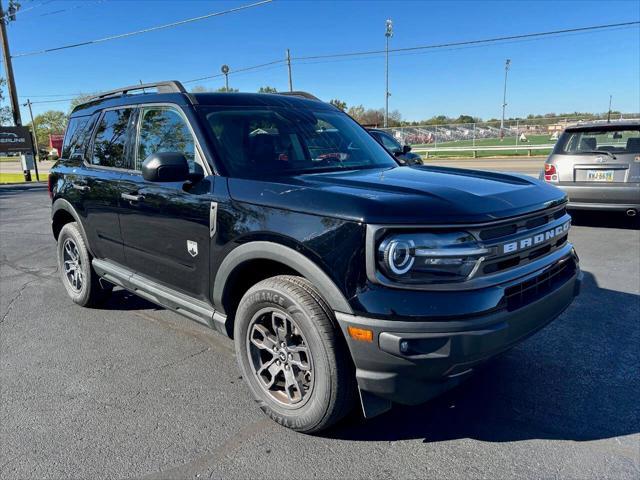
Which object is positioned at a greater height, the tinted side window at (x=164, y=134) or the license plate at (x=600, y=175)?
the tinted side window at (x=164, y=134)

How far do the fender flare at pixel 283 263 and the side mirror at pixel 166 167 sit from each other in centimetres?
61

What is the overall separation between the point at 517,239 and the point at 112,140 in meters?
Answer: 3.40

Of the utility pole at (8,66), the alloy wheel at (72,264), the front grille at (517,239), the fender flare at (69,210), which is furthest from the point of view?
the utility pole at (8,66)

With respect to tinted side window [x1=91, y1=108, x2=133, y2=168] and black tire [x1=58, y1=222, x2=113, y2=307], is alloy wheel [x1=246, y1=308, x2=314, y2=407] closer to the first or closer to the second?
tinted side window [x1=91, y1=108, x2=133, y2=168]

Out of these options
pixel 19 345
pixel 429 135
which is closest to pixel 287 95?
pixel 19 345

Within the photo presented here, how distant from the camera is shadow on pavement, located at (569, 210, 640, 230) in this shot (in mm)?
8391

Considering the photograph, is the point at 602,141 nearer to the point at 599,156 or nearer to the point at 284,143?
the point at 599,156

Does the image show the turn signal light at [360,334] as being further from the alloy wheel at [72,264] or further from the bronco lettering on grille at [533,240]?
the alloy wheel at [72,264]

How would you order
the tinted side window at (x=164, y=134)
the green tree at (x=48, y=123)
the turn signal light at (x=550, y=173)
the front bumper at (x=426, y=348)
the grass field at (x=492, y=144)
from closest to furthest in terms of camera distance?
the front bumper at (x=426, y=348) < the tinted side window at (x=164, y=134) < the turn signal light at (x=550, y=173) < the grass field at (x=492, y=144) < the green tree at (x=48, y=123)

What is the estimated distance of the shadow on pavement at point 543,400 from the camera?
272 cm

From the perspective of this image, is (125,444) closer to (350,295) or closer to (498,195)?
(350,295)

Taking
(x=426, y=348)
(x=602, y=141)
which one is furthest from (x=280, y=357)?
(x=602, y=141)

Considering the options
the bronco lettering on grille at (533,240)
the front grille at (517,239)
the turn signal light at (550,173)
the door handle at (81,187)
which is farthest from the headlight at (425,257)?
the turn signal light at (550,173)

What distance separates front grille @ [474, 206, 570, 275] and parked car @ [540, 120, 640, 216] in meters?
5.38
